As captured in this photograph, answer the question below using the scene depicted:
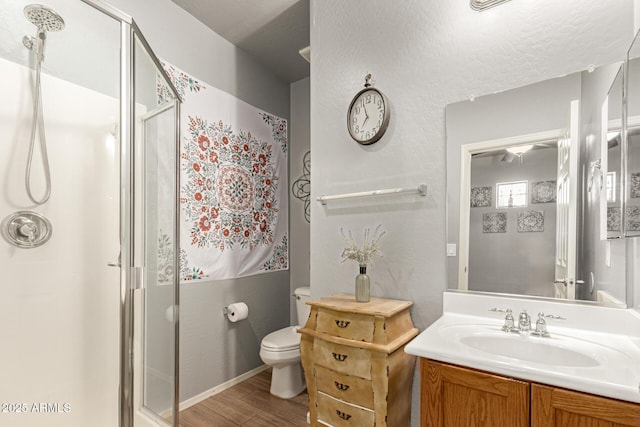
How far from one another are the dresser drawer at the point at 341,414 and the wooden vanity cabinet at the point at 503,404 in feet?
1.21

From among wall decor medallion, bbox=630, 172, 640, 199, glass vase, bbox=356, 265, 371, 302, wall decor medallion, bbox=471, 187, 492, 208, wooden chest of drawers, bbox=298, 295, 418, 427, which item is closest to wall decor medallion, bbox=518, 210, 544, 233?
wall decor medallion, bbox=471, 187, 492, 208

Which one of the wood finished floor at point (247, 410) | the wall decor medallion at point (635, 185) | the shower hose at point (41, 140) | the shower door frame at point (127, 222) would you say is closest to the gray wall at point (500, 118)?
the wall decor medallion at point (635, 185)

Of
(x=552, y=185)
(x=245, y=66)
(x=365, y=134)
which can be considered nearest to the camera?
(x=552, y=185)

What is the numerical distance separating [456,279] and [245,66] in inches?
97.8

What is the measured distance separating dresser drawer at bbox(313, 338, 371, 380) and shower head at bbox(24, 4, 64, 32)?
6.12 ft

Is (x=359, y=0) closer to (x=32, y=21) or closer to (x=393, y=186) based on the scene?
→ (x=393, y=186)

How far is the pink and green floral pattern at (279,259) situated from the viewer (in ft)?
9.85

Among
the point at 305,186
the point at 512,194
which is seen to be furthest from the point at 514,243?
the point at 305,186

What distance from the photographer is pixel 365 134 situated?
1.95m

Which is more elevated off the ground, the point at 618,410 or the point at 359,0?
the point at 359,0

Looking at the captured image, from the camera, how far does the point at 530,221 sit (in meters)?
1.48

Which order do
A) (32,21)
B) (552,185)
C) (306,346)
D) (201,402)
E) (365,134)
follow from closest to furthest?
(32,21) < (552,185) < (306,346) < (365,134) < (201,402)

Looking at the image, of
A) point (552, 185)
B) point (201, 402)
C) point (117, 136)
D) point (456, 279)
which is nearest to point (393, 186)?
point (456, 279)

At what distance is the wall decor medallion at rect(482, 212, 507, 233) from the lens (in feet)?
5.06
